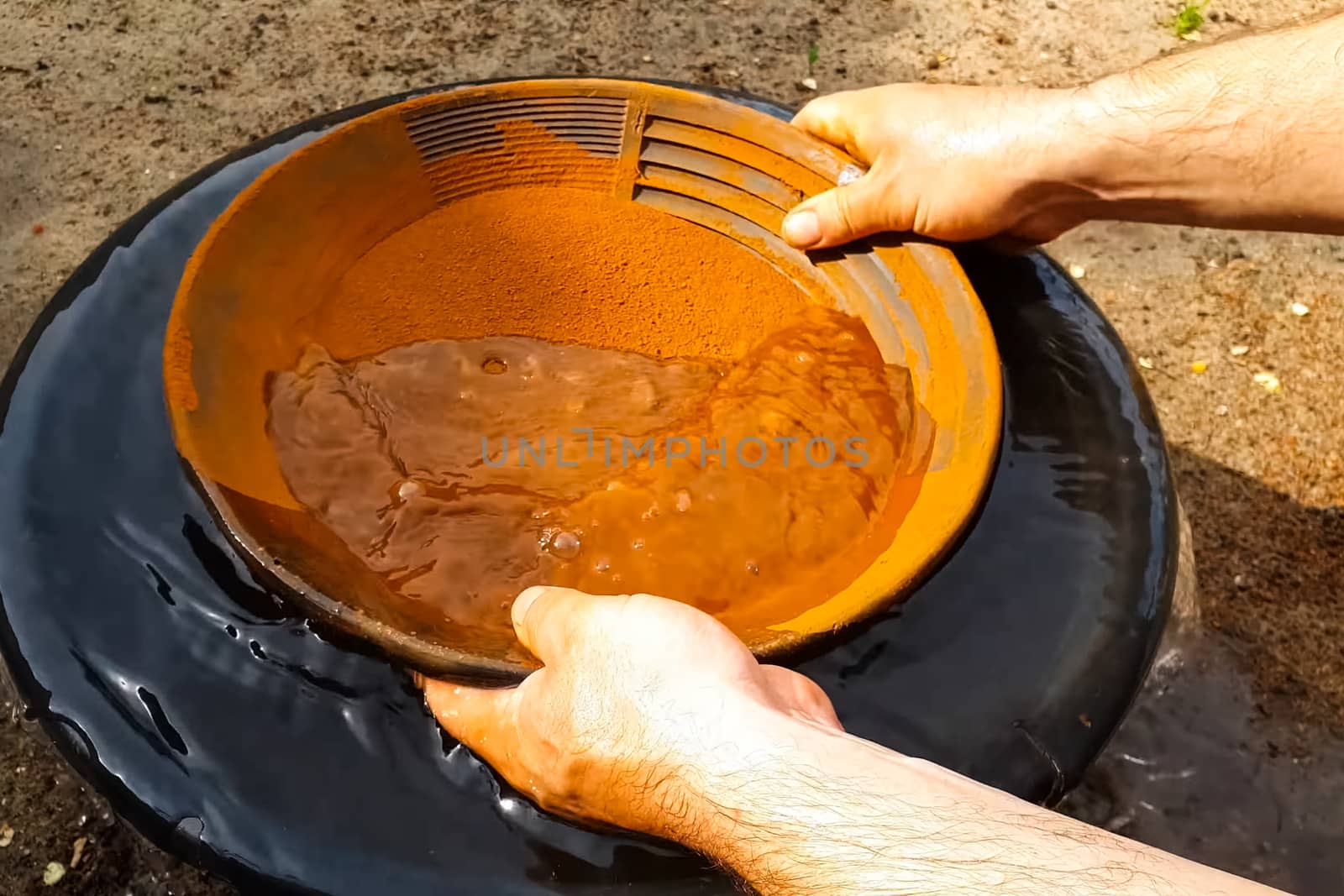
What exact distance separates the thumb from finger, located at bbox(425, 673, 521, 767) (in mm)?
755

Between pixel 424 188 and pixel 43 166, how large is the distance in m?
1.46

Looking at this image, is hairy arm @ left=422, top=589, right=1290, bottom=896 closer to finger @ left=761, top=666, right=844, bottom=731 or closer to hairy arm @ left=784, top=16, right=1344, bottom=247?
finger @ left=761, top=666, right=844, bottom=731

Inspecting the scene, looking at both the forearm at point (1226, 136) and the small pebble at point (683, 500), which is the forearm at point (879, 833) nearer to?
the small pebble at point (683, 500)

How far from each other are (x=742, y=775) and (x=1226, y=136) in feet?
3.45

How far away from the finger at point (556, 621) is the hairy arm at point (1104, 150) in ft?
2.20

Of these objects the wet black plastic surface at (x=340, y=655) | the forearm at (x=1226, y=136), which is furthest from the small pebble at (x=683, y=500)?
the forearm at (x=1226, y=136)

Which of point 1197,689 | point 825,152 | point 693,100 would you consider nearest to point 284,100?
point 693,100

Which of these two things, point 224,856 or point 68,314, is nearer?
point 224,856

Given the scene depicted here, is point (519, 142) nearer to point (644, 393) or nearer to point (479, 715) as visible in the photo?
point (644, 393)

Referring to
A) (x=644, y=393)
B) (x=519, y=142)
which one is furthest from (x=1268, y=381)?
(x=519, y=142)

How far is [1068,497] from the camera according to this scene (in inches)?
46.2

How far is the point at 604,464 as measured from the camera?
114 centimetres

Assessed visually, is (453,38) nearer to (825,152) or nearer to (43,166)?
(43,166)

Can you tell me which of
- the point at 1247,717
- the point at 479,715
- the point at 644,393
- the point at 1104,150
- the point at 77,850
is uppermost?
the point at 1104,150
